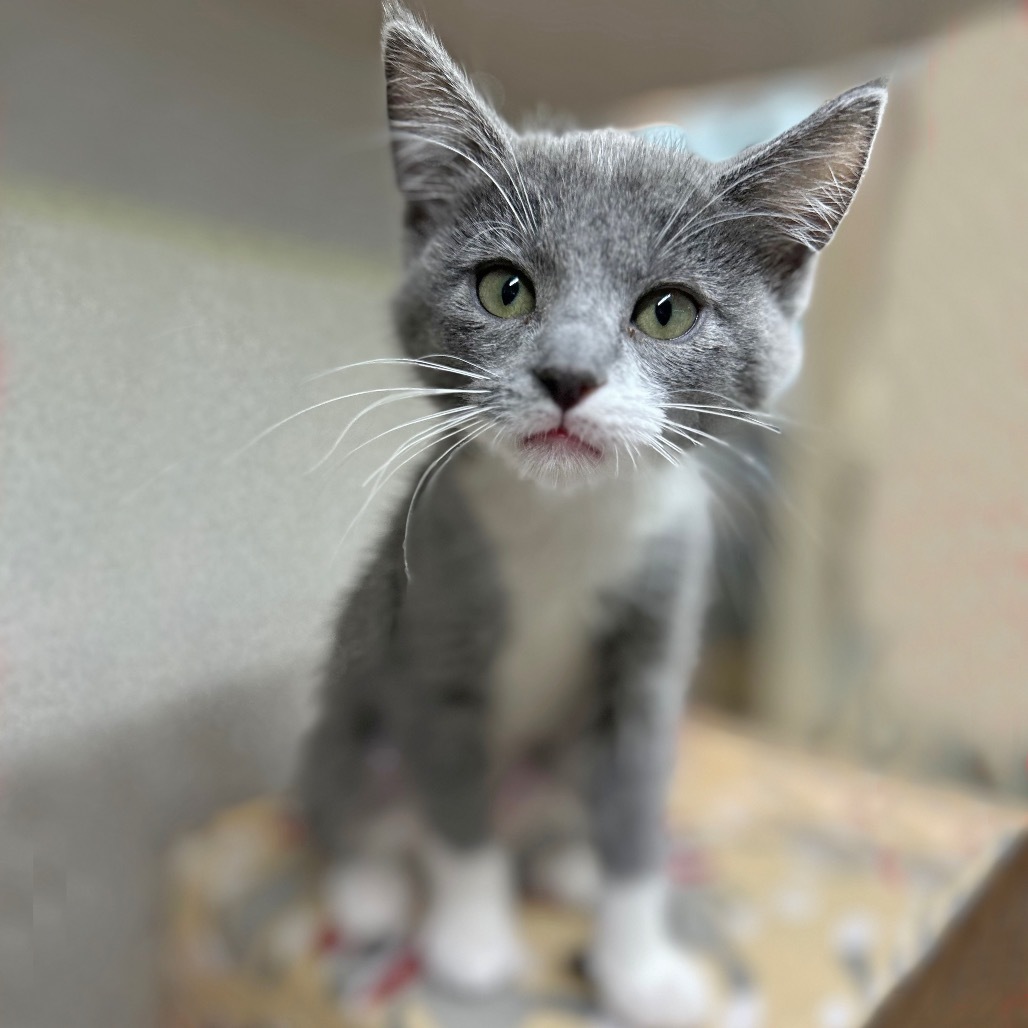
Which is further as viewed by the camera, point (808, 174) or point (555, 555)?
point (555, 555)

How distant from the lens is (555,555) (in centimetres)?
68

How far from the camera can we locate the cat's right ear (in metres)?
0.44

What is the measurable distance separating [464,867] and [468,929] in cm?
6

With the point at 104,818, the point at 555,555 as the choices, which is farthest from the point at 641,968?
the point at 104,818

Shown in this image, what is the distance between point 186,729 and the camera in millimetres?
469

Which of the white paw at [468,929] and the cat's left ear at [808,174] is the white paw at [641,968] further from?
the cat's left ear at [808,174]

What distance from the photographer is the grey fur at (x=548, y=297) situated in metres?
0.46

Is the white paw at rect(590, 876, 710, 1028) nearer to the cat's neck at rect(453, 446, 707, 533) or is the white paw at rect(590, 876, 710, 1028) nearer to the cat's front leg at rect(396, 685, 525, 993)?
the cat's front leg at rect(396, 685, 525, 993)

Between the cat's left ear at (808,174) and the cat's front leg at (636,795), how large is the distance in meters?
0.33

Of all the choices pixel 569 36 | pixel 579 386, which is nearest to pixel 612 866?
pixel 579 386

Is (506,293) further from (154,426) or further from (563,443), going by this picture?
(154,426)

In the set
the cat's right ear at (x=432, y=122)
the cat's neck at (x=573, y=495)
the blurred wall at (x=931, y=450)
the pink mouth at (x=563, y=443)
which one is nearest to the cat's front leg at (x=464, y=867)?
the cat's neck at (x=573, y=495)

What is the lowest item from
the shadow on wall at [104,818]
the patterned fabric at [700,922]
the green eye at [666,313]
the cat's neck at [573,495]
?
the patterned fabric at [700,922]

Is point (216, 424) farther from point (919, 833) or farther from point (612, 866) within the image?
point (919, 833)
